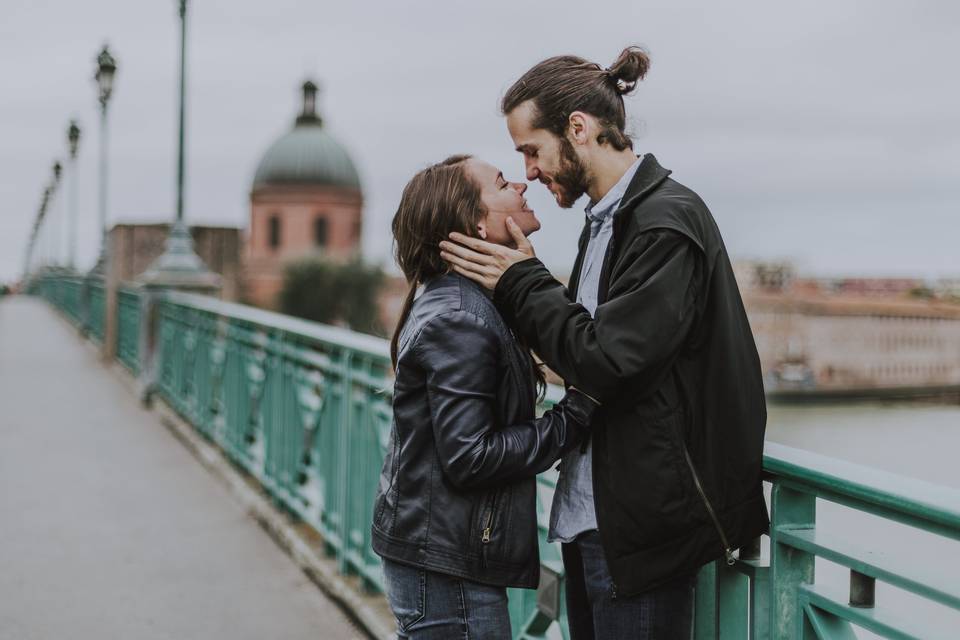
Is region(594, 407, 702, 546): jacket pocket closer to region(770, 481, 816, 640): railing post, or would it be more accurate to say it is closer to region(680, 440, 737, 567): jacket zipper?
region(680, 440, 737, 567): jacket zipper

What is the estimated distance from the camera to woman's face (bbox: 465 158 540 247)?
242 cm

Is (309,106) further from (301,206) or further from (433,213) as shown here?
(433,213)

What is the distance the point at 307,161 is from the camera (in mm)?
89250

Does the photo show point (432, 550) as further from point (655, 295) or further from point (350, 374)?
point (350, 374)

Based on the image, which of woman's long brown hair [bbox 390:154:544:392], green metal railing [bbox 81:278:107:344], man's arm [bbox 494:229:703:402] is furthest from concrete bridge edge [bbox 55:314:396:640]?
green metal railing [bbox 81:278:107:344]

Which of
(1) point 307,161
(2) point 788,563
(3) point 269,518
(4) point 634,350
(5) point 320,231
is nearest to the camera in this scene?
(4) point 634,350

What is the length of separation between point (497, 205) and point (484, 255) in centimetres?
12

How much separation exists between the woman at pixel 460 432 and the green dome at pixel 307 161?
87.4 m

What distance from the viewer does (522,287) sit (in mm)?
2264

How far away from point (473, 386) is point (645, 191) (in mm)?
518

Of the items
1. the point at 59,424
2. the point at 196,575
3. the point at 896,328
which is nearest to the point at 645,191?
the point at 196,575

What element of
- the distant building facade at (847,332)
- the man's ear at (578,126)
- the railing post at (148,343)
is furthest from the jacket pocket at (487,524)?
the distant building facade at (847,332)

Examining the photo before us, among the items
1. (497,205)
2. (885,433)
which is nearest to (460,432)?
(497,205)

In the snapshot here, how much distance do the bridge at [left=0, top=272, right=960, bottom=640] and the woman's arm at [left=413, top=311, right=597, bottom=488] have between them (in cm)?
43
